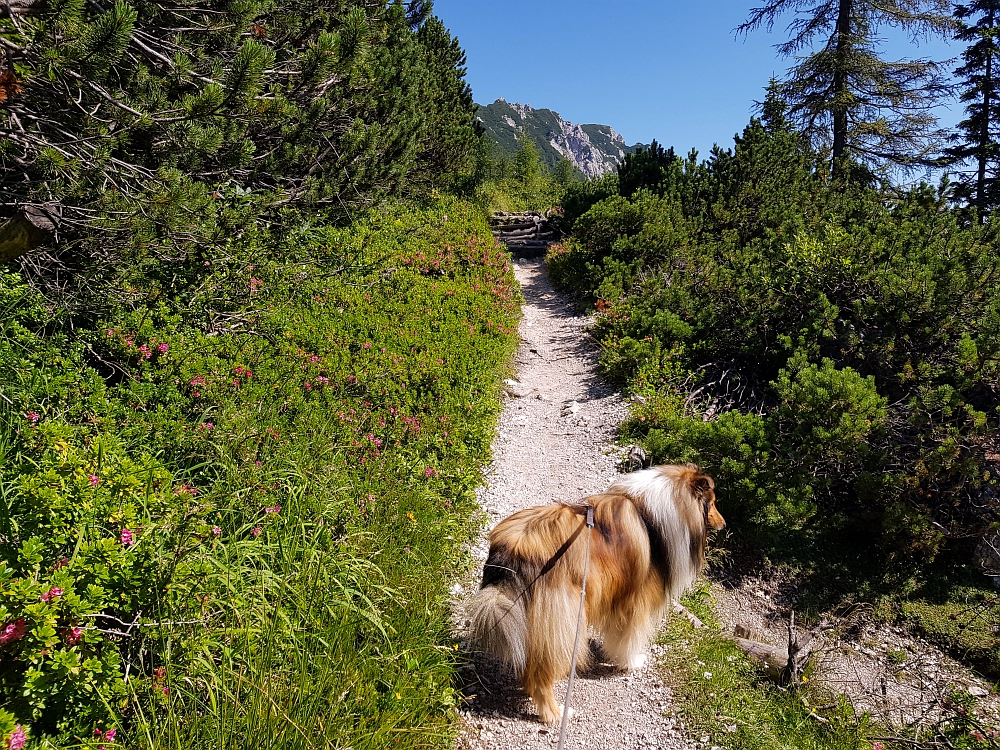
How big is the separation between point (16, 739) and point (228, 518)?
1.65 metres

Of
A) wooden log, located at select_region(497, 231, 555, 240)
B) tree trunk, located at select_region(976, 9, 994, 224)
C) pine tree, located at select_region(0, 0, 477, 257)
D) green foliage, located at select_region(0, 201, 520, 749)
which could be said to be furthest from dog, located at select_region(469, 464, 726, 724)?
tree trunk, located at select_region(976, 9, 994, 224)

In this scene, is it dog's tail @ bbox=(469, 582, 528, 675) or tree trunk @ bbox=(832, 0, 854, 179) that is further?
tree trunk @ bbox=(832, 0, 854, 179)

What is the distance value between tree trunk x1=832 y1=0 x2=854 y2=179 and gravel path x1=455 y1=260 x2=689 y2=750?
356 inches

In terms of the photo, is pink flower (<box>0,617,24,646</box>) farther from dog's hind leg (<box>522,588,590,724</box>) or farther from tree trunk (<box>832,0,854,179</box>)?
tree trunk (<box>832,0,854,179</box>)

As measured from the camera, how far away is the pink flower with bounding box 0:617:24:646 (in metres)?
1.74

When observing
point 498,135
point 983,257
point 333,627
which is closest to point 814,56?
point 983,257

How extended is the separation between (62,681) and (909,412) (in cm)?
753

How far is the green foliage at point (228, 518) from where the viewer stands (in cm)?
209

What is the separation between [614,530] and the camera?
3486 millimetres

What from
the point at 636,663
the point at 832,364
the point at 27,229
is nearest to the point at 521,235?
the point at 832,364

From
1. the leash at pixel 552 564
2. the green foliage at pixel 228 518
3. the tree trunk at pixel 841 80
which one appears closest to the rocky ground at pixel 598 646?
the green foliage at pixel 228 518

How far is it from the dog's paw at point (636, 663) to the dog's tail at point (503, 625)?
104 cm

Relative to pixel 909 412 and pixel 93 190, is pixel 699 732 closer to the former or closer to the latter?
pixel 909 412

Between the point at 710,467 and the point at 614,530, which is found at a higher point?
the point at 614,530
